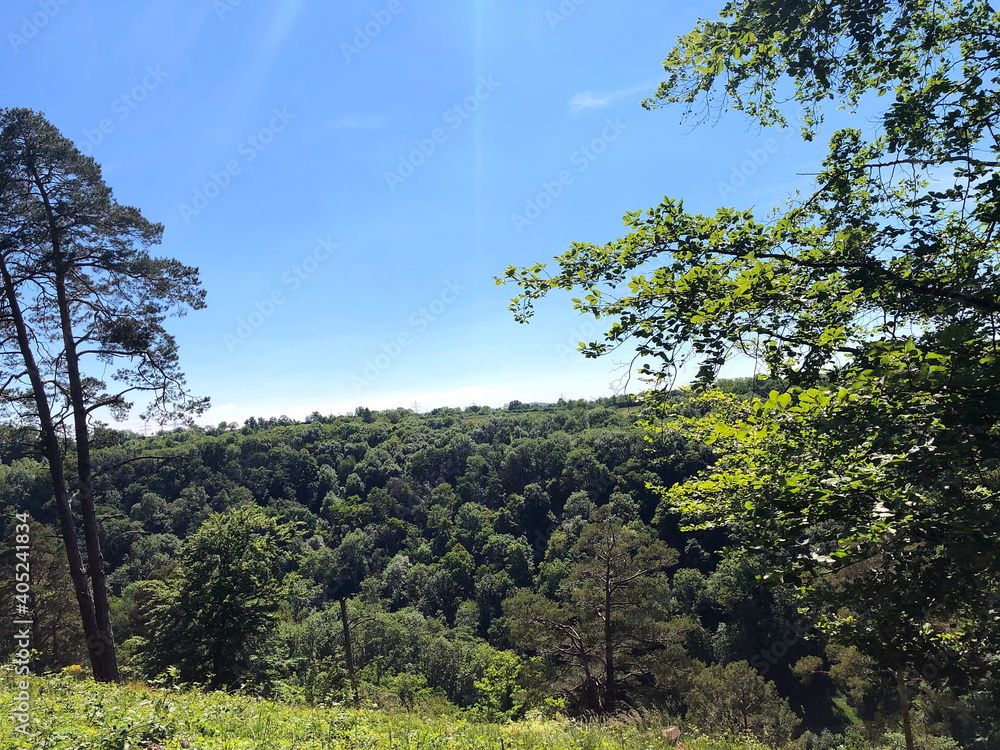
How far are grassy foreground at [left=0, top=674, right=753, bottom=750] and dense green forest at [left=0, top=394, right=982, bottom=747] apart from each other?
302 cm

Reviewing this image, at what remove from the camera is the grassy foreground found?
4.91m

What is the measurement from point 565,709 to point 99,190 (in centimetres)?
2087

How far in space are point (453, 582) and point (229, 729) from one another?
233 ft

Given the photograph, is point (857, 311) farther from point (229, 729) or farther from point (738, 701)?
point (738, 701)

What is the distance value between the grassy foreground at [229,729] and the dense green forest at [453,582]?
3.02 meters

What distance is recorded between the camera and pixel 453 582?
235ft

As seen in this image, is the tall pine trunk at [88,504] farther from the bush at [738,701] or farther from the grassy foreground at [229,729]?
the bush at [738,701]

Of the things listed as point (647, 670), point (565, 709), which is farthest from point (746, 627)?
point (565, 709)

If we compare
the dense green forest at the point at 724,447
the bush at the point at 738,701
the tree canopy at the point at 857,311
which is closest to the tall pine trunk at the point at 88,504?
the dense green forest at the point at 724,447

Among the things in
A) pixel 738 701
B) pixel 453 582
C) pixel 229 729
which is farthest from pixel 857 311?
pixel 453 582

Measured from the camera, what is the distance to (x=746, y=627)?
44.7 m

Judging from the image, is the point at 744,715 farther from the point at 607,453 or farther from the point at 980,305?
the point at 607,453

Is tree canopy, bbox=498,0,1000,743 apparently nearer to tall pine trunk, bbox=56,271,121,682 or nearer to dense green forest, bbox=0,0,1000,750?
dense green forest, bbox=0,0,1000,750

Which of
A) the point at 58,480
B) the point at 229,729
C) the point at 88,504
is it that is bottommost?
the point at 229,729
